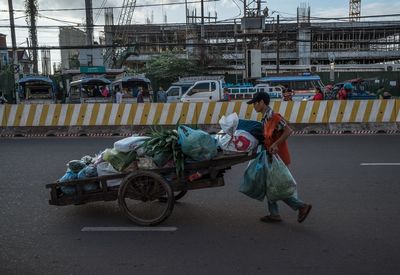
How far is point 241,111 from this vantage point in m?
14.9

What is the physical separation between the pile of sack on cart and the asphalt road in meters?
0.60

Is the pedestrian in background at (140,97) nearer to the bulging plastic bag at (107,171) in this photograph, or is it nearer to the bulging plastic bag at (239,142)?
the bulging plastic bag at (107,171)

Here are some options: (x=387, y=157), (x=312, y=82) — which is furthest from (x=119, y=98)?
(x=387, y=157)

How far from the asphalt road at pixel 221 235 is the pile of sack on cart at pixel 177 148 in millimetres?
603

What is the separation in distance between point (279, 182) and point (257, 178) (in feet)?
0.86

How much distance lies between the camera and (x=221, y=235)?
4883 mm

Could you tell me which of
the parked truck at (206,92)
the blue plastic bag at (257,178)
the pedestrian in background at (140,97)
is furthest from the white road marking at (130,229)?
the parked truck at (206,92)

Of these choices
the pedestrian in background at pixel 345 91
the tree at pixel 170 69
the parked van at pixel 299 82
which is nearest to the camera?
the pedestrian in background at pixel 345 91

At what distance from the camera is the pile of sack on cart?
16.9ft

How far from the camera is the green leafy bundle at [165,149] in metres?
5.16

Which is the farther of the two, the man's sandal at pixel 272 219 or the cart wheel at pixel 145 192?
the man's sandal at pixel 272 219

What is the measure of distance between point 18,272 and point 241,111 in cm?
1150

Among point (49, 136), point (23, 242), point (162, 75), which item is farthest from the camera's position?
point (162, 75)

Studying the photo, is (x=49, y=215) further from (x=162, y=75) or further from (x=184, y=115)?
(x=162, y=75)
